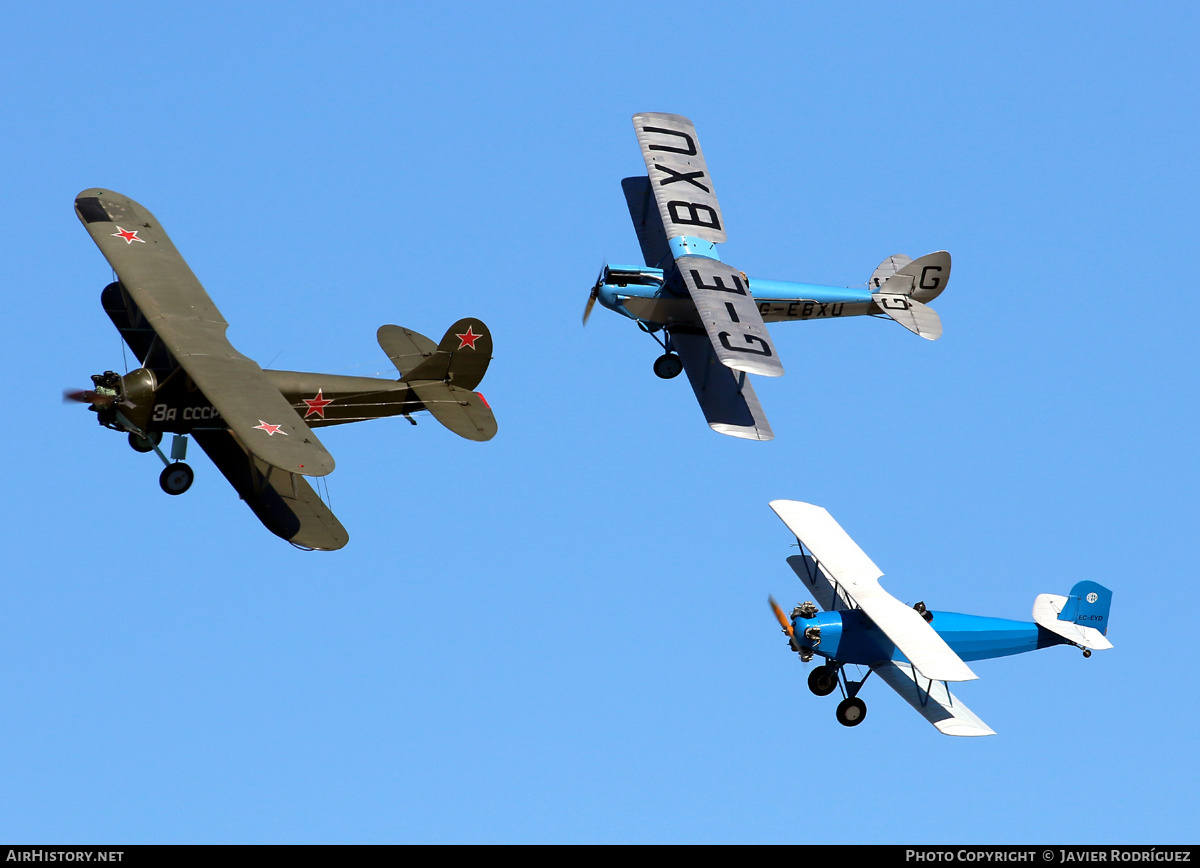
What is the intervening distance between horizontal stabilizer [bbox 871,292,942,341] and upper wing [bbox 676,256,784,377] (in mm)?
3321

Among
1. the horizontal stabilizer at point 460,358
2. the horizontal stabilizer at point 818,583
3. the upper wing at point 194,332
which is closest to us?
the upper wing at point 194,332

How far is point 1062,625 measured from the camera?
74.4ft

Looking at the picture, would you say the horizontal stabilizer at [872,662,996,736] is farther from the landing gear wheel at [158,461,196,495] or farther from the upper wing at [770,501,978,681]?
the landing gear wheel at [158,461,196,495]

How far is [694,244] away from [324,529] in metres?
7.87

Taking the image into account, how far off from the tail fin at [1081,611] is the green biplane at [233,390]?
8.29 meters

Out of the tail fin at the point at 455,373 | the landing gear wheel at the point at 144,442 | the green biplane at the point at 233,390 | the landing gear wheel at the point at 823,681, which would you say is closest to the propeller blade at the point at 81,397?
the green biplane at the point at 233,390

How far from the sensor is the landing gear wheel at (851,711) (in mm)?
21391

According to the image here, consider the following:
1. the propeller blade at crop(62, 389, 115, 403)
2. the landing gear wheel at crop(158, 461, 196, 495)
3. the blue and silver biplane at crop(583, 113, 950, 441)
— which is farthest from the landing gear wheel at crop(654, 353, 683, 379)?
the propeller blade at crop(62, 389, 115, 403)

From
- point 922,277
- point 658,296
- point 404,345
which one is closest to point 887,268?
point 922,277

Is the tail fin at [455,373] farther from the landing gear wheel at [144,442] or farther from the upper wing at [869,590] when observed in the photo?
the upper wing at [869,590]

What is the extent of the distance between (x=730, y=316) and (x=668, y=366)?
2.40 metres

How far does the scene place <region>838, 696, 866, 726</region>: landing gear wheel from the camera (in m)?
21.4

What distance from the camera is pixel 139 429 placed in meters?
22.2
